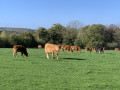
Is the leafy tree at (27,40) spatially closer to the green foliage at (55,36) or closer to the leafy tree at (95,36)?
the green foliage at (55,36)

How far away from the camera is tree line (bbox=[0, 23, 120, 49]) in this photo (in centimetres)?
6072

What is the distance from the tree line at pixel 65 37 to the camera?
60.7 metres

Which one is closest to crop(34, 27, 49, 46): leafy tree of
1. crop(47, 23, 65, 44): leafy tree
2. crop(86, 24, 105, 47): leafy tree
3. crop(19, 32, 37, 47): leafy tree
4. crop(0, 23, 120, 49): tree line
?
crop(0, 23, 120, 49): tree line

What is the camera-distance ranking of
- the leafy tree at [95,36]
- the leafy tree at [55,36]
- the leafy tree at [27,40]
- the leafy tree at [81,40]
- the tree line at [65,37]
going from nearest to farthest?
1. the tree line at [65,37]
2. the leafy tree at [27,40]
3. the leafy tree at [95,36]
4. the leafy tree at [81,40]
5. the leafy tree at [55,36]

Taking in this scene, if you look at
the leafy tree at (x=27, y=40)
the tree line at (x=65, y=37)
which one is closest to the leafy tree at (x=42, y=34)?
the tree line at (x=65, y=37)

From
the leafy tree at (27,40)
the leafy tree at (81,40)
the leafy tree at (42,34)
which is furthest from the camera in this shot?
the leafy tree at (42,34)

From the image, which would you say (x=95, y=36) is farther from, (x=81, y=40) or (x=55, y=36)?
(x=55, y=36)

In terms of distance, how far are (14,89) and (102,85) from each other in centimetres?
346

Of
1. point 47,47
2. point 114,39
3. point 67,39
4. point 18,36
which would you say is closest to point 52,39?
point 67,39

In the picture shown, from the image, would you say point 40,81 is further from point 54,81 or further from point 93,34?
point 93,34

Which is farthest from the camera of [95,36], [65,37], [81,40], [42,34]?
[65,37]

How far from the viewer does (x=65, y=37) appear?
71500 millimetres

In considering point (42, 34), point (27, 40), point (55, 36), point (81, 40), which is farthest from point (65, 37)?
point (27, 40)

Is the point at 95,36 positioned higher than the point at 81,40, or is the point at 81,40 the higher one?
the point at 95,36
